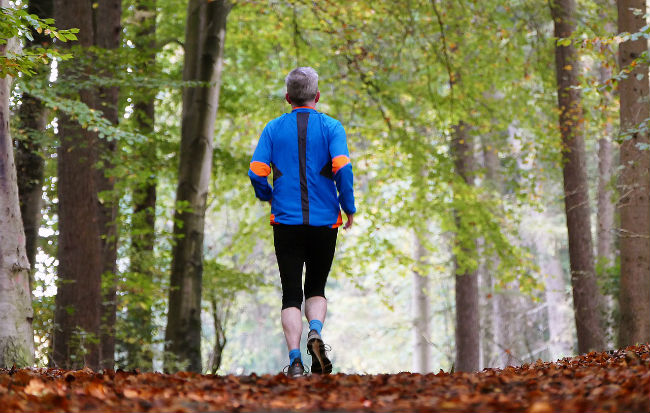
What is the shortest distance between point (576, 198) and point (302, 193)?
8.91 meters

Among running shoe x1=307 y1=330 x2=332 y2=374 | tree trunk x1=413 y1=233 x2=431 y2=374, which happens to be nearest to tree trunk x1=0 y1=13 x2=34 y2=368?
running shoe x1=307 y1=330 x2=332 y2=374

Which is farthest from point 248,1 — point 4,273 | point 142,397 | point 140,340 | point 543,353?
point 543,353

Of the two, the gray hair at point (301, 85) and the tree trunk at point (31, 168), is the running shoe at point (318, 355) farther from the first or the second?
the tree trunk at point (31, 168)

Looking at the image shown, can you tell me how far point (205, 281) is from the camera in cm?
1576

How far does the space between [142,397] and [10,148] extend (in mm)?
3740

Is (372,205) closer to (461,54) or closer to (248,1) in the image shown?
(461,54)

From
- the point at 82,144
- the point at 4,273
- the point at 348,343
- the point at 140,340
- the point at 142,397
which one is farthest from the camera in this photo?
Answer: the point at 348,343

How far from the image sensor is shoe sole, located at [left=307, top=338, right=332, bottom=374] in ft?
17.8

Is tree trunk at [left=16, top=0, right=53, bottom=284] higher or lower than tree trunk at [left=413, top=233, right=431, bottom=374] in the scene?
higher

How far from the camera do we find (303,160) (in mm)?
5703

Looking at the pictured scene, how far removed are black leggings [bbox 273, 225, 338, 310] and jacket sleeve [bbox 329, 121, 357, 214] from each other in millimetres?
238

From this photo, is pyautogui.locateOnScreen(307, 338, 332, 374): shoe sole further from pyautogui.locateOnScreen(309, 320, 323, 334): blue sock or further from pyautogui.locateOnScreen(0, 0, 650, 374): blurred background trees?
pyautogui.locateOnScreen(0, 0, 650, 374): blurred background trees

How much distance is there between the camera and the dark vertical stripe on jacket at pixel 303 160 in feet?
18.5

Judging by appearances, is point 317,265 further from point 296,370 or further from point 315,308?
point 296,370
